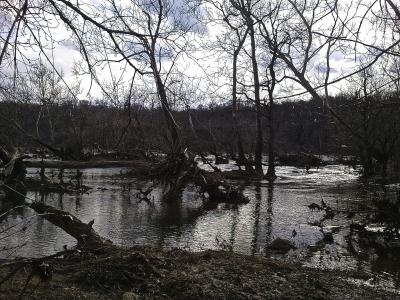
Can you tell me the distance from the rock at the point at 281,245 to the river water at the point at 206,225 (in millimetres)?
143

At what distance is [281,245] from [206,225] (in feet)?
9.29

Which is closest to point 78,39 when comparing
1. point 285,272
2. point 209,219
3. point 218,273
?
point 218,273

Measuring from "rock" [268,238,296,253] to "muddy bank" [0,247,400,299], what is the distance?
172 centimetres

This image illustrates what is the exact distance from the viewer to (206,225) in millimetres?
11750

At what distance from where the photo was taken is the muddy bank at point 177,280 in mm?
5809

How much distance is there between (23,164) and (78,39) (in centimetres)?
1383

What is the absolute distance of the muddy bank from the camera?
5.81 m

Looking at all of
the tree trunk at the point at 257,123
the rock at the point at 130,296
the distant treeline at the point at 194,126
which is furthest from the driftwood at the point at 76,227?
the tree trunk at the point at 257,123

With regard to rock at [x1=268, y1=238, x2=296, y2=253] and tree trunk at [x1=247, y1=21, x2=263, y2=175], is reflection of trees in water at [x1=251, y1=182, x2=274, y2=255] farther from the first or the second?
tree trunk at [x1=247, y1=21, x2=263, y2=175]

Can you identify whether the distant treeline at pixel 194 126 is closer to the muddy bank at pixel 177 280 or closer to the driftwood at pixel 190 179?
the driftwood at pixel 190 179

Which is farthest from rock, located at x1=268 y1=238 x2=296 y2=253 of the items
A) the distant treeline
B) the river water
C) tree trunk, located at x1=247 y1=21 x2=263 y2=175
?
tree trunk, located at x1=247 y1=21 x2=263 y2=175

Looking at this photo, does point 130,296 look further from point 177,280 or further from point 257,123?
point 257,123

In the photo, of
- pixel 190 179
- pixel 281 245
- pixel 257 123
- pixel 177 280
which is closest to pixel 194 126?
pixel 190 179

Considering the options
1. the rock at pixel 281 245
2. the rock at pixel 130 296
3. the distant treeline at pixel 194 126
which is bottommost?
the rock at pixel 281 245
